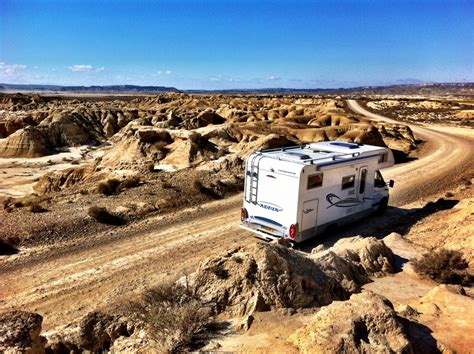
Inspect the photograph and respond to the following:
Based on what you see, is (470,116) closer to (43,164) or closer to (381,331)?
(43,164)

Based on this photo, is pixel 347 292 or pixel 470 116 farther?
pixel 470 116

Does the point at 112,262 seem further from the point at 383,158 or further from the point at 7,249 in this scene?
the point at 383,158

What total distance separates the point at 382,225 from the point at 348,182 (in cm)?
325

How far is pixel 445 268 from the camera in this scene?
11.5m

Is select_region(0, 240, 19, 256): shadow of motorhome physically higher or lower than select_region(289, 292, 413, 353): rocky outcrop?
lower

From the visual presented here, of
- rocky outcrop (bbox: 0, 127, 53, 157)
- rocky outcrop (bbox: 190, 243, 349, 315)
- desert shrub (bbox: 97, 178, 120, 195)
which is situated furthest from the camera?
rocky outcrop (bbox: 0, 127, 53, 157)

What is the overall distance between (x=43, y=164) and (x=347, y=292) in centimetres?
4232

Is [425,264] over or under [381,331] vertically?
under

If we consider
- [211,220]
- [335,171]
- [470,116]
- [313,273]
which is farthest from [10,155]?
[470,116]

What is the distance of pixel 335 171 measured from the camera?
1465 centimetres

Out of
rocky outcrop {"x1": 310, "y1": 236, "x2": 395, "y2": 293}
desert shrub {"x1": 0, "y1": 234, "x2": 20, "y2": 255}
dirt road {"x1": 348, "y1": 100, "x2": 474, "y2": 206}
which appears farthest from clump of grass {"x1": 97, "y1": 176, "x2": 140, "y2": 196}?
dirt road {"x1": 348, "y1": 100, "x2": 474, "y2": 206}

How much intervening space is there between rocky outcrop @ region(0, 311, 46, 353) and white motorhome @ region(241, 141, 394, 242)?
28.4ft

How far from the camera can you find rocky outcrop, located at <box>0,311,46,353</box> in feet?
20.1

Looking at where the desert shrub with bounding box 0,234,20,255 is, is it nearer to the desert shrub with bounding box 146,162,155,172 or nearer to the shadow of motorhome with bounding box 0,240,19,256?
the shadow of motorhome with bounding box 0,240,19,256
